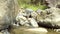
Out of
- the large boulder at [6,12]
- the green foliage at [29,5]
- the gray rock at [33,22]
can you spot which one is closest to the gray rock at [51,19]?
the gray rock at [33,22]

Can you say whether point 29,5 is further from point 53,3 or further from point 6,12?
point 6,12

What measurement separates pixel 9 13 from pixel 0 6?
446 mm

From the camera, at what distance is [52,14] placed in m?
9.46

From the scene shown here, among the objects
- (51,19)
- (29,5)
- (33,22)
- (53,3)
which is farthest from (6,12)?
(53,3)

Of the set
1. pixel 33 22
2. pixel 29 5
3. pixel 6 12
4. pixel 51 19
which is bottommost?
pixel 33 22

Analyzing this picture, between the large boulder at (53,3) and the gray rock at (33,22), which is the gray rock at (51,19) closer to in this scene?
the gray rock at (33,22)

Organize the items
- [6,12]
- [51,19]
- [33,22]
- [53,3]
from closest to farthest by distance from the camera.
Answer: [6,12], [51,19], [33,22], [53,3]

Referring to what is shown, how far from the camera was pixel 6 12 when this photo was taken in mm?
7355

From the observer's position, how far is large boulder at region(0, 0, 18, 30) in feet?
23.6

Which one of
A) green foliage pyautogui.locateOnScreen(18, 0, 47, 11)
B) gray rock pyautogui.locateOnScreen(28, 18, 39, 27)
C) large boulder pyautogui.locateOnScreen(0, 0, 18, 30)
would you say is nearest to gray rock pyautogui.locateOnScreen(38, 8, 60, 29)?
gray rock pyautogui.locateOnScreen(28, 18, 39, 27)

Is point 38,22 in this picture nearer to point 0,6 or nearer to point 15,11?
point 15,11

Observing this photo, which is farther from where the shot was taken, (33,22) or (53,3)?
(53,3)

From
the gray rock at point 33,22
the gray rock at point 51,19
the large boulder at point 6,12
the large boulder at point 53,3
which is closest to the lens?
the large boulder at point 6,12

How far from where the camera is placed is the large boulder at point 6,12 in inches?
283
